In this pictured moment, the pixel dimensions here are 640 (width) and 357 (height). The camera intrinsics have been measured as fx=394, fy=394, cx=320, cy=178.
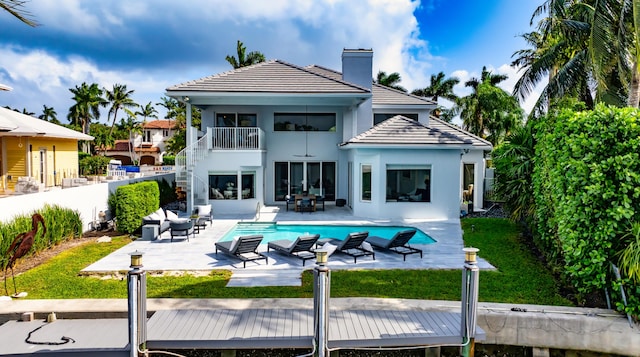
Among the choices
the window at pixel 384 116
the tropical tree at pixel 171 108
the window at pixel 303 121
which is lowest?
the window at pixel 303 121

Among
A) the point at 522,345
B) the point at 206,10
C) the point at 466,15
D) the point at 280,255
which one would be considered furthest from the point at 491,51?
the point at 522,345

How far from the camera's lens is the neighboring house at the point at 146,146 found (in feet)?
220

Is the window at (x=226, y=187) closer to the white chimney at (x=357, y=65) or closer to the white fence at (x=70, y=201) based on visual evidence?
the white fence at (x=70, y=201)

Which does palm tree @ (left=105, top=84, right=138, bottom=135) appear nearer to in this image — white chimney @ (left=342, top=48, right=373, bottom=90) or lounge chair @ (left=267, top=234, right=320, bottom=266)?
white chimney @ (left=342, top=48, right=373, bottom=90)

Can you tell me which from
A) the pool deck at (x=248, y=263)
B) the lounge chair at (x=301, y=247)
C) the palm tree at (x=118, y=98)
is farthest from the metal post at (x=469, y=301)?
the palm tree at (x=118, y=98)

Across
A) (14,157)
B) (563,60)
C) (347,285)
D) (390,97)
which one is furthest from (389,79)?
→ (347,285)

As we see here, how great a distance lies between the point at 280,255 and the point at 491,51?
1976cm

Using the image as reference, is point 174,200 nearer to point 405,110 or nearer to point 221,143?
point 221,143

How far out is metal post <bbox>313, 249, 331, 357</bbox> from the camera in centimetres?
596

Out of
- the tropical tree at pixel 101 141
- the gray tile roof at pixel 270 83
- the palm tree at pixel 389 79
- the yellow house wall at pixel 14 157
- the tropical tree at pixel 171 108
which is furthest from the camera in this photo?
the tropical tree at pixel 101 141

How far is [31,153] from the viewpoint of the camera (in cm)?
2177

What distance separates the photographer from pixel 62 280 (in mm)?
9250

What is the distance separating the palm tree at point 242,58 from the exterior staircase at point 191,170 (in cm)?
2152

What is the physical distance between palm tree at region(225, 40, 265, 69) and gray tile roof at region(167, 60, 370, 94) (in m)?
17.3
